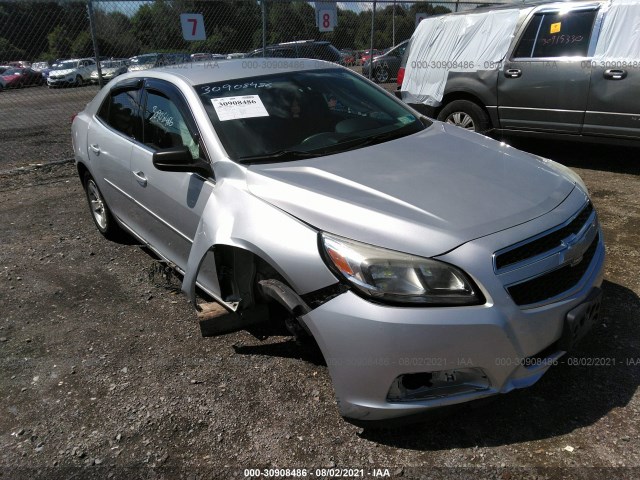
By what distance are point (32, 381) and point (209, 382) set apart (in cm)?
106

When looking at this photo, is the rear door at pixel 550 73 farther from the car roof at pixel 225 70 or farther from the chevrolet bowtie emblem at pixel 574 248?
the chevrolet bowtie emblem at pixel 574 248

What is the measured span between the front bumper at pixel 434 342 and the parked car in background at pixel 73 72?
2174cm

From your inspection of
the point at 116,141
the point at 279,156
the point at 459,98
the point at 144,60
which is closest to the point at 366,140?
the point at 279,156

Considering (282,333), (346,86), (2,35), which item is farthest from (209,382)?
(2,35)

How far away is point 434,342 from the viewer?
2.05 m

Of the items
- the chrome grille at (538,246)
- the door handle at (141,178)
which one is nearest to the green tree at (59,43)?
the door handle at (141,178)

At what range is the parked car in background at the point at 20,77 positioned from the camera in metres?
15.7

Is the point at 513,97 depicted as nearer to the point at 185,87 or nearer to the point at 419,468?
the point at 185,87

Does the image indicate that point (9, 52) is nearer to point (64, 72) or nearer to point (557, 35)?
point (64, 72)

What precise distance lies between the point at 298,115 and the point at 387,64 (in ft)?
50.7

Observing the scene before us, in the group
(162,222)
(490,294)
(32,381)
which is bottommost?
(32,381)

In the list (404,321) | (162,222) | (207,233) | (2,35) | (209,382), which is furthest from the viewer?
(2,35)

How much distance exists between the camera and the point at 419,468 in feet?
7.27

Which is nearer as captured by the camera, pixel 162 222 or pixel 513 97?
pixel 162 222
